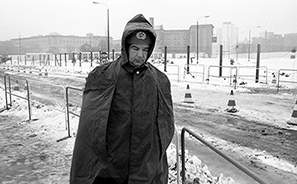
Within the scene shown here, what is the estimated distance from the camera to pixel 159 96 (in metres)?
2.15

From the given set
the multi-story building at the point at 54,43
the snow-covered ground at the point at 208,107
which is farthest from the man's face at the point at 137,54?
the multi-story building at the point at 54,43

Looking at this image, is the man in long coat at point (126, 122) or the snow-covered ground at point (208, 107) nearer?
the man in long coat at point (126, 122)

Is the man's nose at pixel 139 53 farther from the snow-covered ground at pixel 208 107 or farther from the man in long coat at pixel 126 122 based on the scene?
the snow-covered ground at pixel 208 107

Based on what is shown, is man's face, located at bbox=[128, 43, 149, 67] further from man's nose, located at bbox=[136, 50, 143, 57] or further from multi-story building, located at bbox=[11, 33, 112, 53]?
multi-story building, located at bbox=[11, 33, 112, 53]

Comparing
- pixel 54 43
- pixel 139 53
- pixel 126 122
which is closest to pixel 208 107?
pixel 139 53

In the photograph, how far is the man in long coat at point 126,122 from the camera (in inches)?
80.5

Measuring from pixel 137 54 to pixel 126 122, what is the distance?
500 mm

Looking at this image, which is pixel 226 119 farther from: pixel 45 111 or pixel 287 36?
pixel 287 36

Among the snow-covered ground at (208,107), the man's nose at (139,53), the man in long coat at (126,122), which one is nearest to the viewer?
the man in long coat at (126,122)

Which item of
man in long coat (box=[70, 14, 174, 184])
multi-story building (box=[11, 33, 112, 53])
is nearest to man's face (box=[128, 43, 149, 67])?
man in long coat (box=[70, 14, 174, 184])

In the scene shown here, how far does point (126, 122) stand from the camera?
2.04 m

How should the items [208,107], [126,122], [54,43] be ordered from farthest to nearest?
[54,43] < [208,107] < [126,122]

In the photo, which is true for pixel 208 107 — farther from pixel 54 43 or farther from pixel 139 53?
pixel 54 43

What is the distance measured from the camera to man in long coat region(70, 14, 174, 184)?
2.04 m
